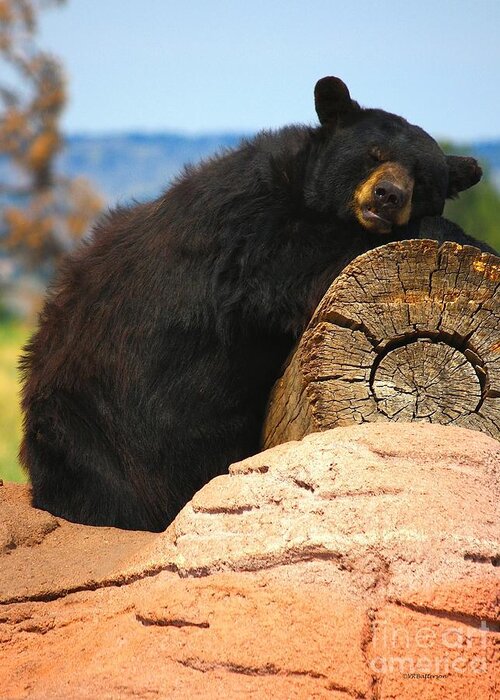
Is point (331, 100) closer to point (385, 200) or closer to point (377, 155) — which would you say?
point (377, 155)

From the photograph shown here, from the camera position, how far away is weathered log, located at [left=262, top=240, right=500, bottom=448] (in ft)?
13.5

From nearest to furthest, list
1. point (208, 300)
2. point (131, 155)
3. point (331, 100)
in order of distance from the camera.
A: point (208, 300)
point (331, 100)
point (131, 155)

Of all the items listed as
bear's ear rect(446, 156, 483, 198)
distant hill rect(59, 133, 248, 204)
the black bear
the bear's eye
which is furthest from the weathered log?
distant hill rect(59, 133, 248, 204)

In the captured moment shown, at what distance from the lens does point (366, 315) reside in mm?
4164

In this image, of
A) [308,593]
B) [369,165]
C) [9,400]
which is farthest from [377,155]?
[9,400]

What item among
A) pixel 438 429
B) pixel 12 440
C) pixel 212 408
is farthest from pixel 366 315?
pixel 12 440

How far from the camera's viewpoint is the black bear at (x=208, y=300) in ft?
16.1

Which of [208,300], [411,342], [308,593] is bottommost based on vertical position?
[308,593]

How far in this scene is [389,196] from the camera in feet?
15.7

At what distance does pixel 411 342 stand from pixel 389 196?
0.94m

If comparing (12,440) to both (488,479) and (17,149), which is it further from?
(488,479)

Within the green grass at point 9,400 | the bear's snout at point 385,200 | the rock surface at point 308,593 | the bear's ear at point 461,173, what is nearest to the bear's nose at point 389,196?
the bear's snout at point 385,200

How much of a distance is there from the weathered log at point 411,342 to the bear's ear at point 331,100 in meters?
1.39

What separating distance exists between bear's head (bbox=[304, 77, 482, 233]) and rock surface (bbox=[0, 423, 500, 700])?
154 centimetres
